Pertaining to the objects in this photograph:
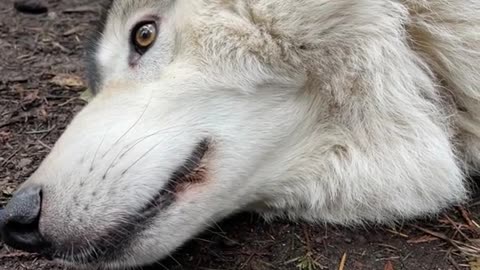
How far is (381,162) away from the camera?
7.50ft

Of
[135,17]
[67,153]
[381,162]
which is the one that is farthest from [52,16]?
[381,162]

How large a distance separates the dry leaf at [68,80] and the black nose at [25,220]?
5.27ft

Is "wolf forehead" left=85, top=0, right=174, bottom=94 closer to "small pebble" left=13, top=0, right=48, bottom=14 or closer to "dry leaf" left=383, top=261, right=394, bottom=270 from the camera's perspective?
"dry leaf" left=383, top=261, right=394, bottom=270

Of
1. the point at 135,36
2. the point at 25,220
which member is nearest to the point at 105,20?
the point at 135,36

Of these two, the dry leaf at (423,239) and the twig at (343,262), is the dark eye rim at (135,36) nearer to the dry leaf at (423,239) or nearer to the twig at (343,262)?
the twig at (343,262)

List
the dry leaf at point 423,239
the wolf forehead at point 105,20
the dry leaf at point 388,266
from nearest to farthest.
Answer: the dry leaf at point 388,266
the dry leaf at point 423,239
the wolf forehead at point 105,20

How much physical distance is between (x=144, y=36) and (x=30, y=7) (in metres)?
2.43

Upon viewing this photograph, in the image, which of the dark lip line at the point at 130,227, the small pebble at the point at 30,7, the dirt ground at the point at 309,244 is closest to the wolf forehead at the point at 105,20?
the dirt ground at the point at 309,244

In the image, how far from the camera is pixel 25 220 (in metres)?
2.07

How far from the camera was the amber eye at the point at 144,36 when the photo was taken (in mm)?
2404

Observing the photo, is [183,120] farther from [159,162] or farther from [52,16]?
[52,16]

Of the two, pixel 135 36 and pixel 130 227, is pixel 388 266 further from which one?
pixel 135 36

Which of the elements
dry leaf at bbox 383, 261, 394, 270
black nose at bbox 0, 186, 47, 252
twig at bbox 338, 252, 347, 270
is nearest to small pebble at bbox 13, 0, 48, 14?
black nose at bbox 0, 186, 47, 252

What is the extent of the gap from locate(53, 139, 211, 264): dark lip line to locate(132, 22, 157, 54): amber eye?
0.47 meters
